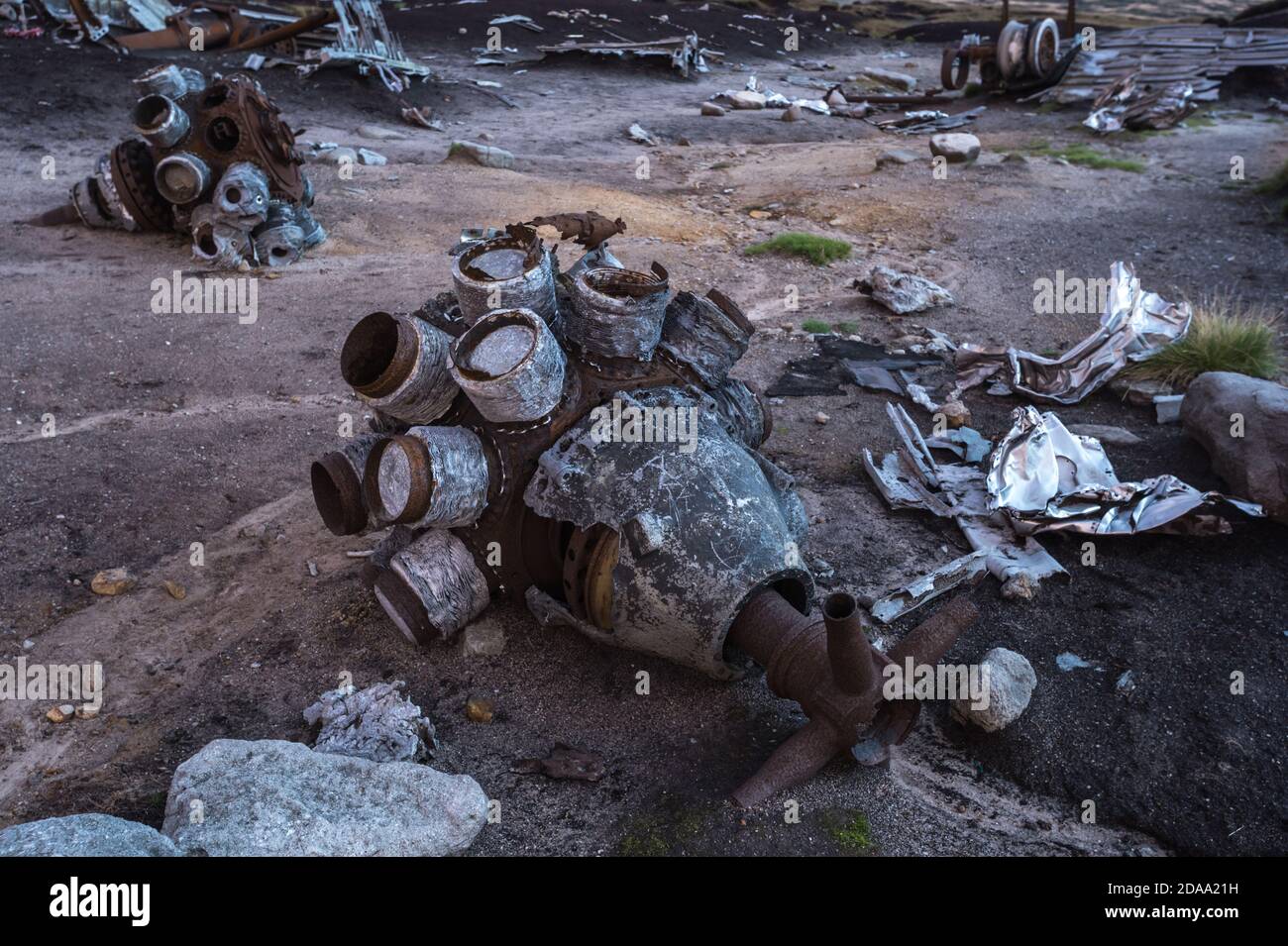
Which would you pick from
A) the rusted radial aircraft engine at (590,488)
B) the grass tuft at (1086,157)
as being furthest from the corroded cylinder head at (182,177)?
the grass tuft at (1086,157)

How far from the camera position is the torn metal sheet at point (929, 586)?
172 inches

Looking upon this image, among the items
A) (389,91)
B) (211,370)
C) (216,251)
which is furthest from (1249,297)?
(389,91)

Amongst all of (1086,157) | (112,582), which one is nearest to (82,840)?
(112,582)

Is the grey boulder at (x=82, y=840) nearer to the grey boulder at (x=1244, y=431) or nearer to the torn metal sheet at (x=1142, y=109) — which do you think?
the grey boulder at (x=1244, y=431)

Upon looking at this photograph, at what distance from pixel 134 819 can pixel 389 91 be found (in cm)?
1469

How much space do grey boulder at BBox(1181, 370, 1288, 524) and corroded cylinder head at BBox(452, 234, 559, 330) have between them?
11.7 feet

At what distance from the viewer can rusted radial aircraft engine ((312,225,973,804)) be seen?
3.57 m

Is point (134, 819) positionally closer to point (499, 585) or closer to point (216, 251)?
point (499, 585)

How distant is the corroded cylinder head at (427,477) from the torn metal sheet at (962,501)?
2.46m

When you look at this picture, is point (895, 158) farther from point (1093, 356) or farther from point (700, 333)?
point (700, 333)

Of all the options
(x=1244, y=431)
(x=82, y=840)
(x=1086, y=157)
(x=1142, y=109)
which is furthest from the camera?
(x=1142, y=109)

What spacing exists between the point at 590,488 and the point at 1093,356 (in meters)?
4.44

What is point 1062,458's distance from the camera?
5.18 metres

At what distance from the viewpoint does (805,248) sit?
9477 mm
